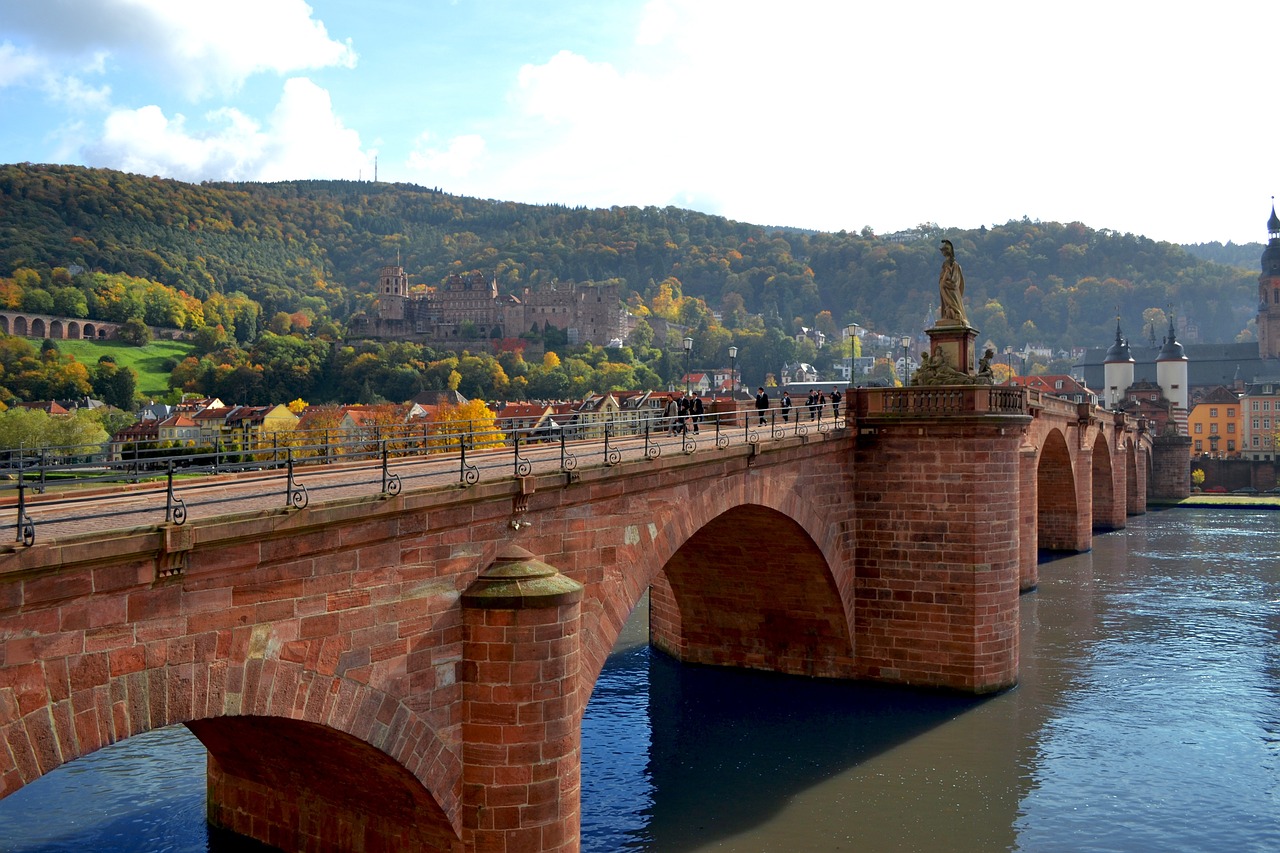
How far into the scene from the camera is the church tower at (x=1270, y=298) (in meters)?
130

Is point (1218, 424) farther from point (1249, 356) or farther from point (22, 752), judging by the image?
point (22, 752)

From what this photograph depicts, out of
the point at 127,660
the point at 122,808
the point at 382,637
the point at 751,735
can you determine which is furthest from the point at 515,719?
the point at 751,735

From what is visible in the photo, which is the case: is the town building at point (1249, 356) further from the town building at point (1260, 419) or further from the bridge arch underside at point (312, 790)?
the bridge arch underside at point (312, 790)

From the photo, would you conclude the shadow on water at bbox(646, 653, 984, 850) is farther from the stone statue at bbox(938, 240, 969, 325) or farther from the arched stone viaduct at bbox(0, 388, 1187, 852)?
the stone statue at bbox(938, 240, 969, 325)

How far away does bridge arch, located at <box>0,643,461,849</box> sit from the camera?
867 cm

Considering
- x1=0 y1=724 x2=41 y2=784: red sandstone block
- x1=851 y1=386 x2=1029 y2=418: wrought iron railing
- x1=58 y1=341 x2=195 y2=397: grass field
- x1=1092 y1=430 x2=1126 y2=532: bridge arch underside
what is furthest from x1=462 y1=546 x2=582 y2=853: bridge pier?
x1=58 y1=341 x2=195 y2=397: grass field

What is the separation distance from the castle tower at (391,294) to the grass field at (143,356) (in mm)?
42980

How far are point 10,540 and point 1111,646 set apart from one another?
2904 cm

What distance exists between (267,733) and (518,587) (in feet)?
11.5

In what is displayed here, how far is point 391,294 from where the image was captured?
175125 millimetres

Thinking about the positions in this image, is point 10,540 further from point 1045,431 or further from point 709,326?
point 709,326

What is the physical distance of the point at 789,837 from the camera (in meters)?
17.5

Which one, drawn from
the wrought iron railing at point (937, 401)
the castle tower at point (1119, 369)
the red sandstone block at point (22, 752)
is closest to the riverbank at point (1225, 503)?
the castle tower at point (1119, 369)

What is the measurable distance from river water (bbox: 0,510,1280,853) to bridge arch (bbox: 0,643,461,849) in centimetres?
244
